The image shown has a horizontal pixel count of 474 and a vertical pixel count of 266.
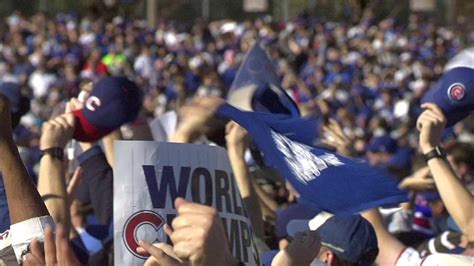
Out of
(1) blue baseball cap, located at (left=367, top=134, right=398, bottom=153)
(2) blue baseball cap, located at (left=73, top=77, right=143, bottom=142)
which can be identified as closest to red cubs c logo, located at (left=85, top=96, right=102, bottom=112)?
(2) blue baseball cap, located at (left=73, top=77, right=143, bottom=142)

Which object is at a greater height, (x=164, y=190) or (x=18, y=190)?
(x=18, y=190)

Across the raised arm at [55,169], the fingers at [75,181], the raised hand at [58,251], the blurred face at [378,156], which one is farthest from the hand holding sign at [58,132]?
the blurred face at [378,156]

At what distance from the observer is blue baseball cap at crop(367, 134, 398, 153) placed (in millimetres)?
14180

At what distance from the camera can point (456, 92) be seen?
4.95 m

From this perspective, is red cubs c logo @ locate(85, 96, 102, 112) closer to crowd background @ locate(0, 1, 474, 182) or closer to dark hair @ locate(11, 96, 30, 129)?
dark hair @ locate(11, 96, 30, 129)

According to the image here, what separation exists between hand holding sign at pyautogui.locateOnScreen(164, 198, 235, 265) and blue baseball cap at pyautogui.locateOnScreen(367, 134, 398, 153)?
11420 millimetres

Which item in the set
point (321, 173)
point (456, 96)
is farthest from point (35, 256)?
point (456, 96)

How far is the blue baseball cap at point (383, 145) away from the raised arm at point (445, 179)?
911 centimetres

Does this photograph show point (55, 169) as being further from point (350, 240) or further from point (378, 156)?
point (378, 156)

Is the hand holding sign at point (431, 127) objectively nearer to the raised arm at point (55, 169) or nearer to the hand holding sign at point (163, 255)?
the raised arm at point (55, 169)

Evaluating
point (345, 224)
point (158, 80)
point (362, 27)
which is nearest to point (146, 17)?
point (362, 27)

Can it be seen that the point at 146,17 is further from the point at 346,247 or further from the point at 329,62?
the point at 346,247

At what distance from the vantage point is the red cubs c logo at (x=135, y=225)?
3.81 m

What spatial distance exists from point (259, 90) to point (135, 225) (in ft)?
6.73
